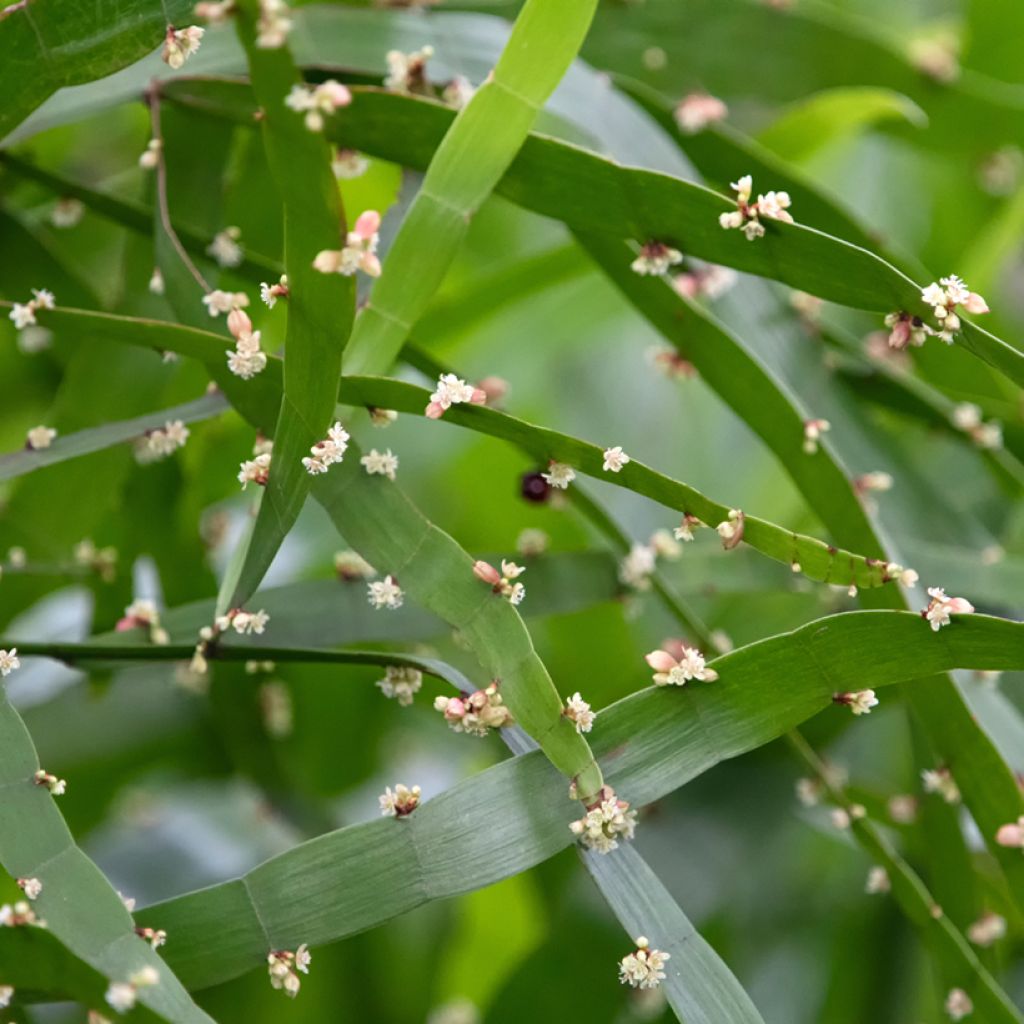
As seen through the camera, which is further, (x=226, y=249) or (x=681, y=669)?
(x=226, y=249)

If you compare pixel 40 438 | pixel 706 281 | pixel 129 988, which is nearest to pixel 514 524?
pixel 706 281

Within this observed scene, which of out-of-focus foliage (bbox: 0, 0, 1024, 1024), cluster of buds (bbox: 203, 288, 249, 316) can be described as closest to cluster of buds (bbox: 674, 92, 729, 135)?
out-of-focus foliage (bbox: 0, 0, 1024, 1024)

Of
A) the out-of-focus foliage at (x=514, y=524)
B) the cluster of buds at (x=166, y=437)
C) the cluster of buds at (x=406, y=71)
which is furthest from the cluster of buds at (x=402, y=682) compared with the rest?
the cluster of buds at (x=406, y=71)

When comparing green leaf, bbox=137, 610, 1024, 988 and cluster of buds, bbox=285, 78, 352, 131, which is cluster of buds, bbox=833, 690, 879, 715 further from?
cluster of buds, bbox=285, 78, 352, 131

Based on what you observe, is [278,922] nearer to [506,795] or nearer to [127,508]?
[506,795]

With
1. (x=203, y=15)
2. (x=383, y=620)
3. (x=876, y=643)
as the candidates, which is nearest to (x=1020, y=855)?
(x=876, y=643)

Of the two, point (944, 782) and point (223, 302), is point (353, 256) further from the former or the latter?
point (944, 782)
